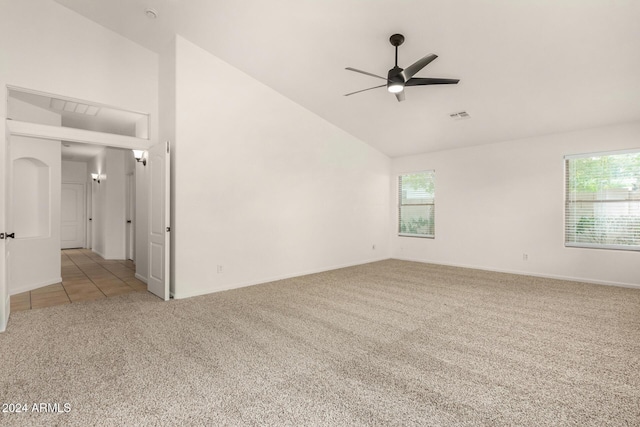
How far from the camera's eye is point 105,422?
1.78 m

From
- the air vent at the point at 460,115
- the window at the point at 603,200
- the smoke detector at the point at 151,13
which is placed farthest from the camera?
the air vent at the point at 460,115

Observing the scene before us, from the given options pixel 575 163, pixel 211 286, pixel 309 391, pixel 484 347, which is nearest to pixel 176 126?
pixel 211 286

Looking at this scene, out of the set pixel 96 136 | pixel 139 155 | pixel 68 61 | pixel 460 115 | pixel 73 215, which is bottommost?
pixel 73 215

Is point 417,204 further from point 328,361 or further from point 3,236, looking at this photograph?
point 3,236

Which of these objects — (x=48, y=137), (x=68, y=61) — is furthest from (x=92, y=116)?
(x=48, y=137)

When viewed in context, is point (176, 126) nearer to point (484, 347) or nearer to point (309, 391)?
point (309, 391)

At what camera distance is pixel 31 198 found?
16.6 feet

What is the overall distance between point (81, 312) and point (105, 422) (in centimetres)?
249

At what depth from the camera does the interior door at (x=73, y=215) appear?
9734 mm

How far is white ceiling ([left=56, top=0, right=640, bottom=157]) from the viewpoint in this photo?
3.31 m

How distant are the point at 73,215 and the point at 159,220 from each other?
779 centimetres

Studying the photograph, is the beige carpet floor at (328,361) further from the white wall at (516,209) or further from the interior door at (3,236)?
the white wall at (516,209)

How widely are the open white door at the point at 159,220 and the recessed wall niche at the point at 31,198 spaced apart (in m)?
1.95

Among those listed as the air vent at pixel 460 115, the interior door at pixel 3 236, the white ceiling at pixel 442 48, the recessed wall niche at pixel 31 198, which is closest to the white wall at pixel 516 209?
the white ceiling at pixel 442 48
